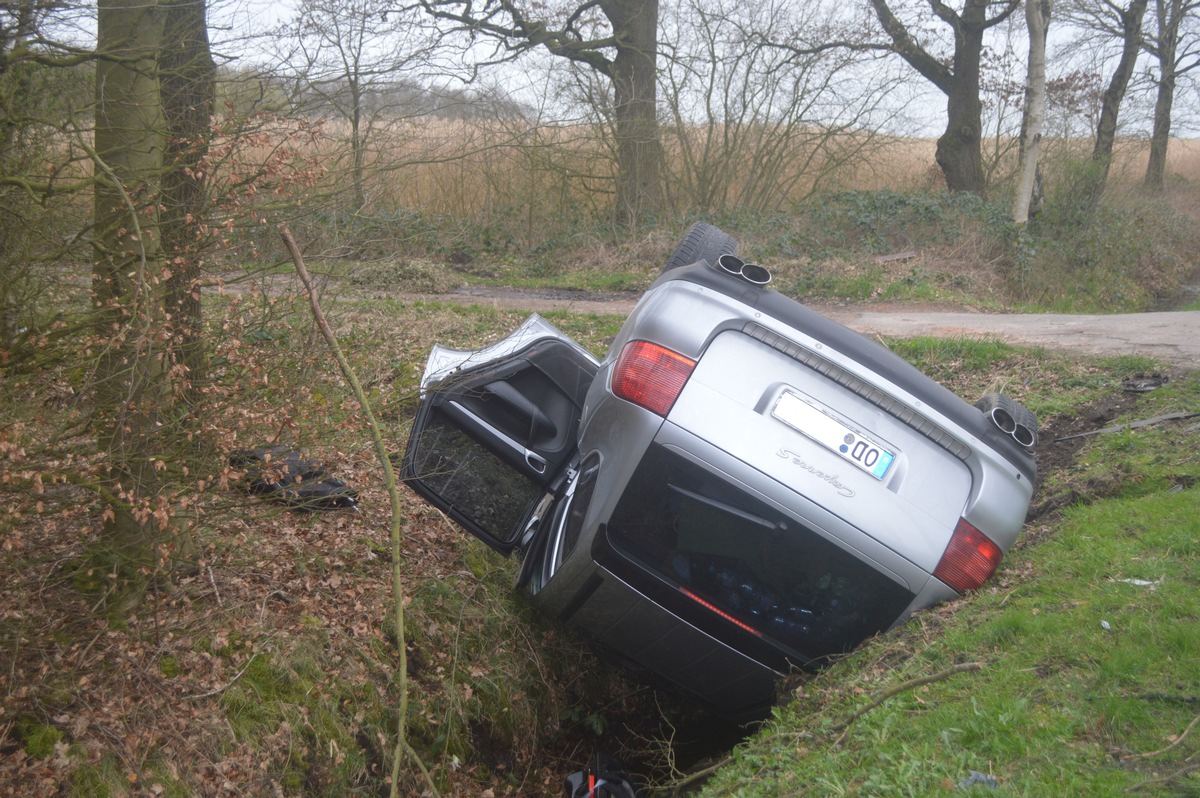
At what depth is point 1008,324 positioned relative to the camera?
35.6 feet

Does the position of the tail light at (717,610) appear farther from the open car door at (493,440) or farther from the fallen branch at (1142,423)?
the fallen branch at (1142,423)

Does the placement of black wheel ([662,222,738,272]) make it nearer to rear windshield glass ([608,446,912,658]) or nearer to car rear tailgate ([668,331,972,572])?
car rear tailgate ([668,331,972,572])

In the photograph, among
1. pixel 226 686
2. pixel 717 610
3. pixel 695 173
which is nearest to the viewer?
pixel 717 610

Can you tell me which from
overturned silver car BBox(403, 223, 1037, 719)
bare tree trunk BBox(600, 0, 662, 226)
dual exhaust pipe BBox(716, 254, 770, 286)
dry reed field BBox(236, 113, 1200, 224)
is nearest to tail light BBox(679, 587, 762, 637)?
overturned silver car BBox(403, 223, 1037, 719)

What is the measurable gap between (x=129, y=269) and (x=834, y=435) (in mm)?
2920

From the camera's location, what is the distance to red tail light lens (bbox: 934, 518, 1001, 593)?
367 cm

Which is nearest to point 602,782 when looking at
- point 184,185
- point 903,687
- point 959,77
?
point 903,687

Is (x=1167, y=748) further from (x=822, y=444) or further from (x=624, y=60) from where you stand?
(x=624, y=60)

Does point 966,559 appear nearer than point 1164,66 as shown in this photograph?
Yes

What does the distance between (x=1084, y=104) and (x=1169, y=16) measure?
575 centimetres

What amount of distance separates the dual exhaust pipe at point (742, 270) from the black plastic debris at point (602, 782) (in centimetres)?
239

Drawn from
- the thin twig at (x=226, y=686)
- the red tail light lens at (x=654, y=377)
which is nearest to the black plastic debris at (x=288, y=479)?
the thin twig at (x=226, y=686)

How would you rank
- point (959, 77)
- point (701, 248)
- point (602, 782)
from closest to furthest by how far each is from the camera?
point (602, 782) < point (701, 248) < point (959, 77)

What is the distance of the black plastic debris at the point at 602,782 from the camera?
170 inches
